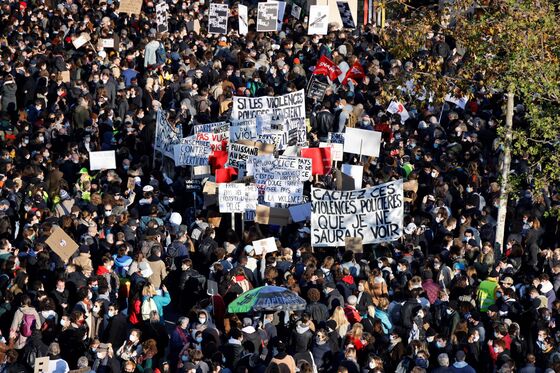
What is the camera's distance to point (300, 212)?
90.6ft

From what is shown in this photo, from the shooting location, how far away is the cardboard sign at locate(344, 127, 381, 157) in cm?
3023

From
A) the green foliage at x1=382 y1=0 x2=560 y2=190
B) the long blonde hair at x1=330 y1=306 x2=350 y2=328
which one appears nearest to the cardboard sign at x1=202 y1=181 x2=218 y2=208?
the green foliage at x1=382 y1=0 x2=560 y2=190

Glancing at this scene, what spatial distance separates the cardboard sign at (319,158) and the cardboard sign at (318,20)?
10309 mm

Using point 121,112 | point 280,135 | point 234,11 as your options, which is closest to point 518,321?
point 280,135

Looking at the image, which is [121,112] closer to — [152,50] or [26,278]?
[152,50]

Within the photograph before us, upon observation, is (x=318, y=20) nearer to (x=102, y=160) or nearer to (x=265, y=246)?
(x=102, y=160)

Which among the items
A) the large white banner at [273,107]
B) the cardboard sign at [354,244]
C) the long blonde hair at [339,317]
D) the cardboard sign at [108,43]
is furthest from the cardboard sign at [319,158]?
the cardboard sign at [108,43]

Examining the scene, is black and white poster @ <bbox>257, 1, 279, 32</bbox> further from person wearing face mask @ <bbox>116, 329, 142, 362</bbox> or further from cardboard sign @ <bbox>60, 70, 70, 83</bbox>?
person wearing face mask @ <bbox>116, 329, 142, 362</bbox>

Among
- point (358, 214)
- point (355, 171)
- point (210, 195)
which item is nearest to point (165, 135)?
point (210, 195)

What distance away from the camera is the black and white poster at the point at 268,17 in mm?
39750

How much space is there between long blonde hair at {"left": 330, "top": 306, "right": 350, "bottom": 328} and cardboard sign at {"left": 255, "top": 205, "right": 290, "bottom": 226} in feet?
16.9

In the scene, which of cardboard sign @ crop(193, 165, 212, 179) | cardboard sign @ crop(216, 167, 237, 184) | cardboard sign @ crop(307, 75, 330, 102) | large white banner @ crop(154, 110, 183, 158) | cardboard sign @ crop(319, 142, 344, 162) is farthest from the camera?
cardboard sign @ crop(307, 75, 330, 102)

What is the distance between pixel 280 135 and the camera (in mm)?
30453

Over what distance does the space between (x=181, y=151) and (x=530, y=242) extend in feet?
23.4
